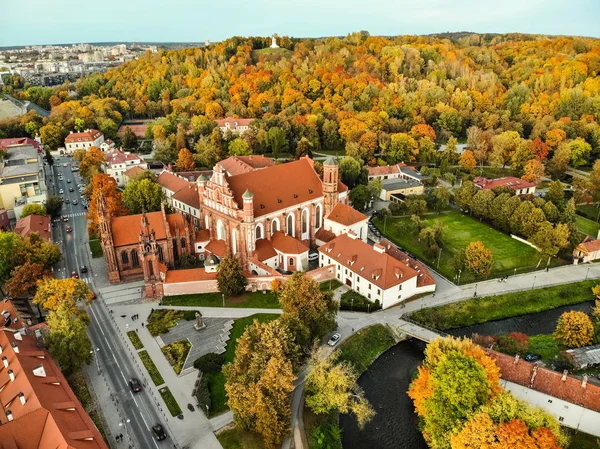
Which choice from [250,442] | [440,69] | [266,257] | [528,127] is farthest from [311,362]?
[440,69]

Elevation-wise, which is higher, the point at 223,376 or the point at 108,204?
the point at 108,204

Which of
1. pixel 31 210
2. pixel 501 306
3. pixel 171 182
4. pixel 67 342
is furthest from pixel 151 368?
pixel 171 182

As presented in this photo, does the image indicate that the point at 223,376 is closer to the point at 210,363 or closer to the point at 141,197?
the point at 210,363

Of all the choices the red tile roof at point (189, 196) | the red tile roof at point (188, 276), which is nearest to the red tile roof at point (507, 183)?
the red tile roof at point (189, 196)

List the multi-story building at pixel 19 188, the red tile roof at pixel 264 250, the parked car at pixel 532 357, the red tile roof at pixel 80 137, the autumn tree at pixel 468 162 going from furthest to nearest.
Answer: the red tile roof at pixel 80 137, the autumn tree at pixel 468 162, the multi-story building at pixel 19 188, the red tile roof at pixel 264 250, the parked car at pixel 532 357

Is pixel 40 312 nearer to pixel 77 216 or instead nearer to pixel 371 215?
pixel 77 216

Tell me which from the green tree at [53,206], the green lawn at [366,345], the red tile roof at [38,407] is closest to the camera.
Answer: the red tile roof at [38,407]

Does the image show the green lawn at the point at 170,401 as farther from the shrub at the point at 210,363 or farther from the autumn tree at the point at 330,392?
the autumn tree at the point at 330,392

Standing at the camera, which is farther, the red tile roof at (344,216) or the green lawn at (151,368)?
the red tile roof at (344,216)
